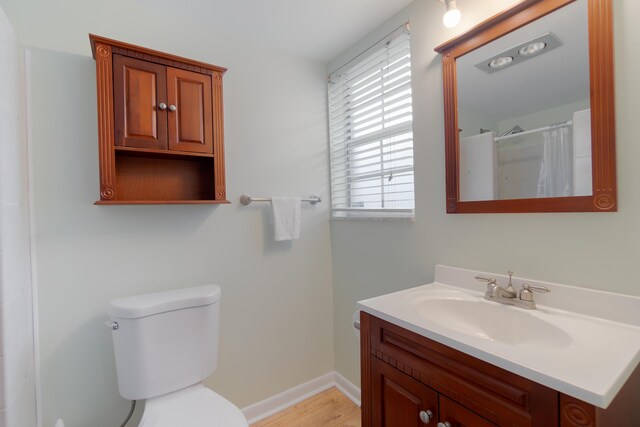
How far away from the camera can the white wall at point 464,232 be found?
92cm

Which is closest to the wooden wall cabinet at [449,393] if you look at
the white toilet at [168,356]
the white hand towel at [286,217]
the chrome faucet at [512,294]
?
the chrome faucet at [512,294]

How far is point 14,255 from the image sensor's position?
3.50 ft

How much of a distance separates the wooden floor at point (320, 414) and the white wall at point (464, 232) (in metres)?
0.18

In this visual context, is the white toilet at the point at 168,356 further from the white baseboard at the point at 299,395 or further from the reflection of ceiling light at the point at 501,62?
the reflection of ceiling light at the point at 501,62

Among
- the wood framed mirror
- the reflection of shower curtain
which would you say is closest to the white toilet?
the wood framed mirror

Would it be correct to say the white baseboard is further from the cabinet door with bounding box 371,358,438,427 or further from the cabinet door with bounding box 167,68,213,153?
the cabinet door with bounding box 167,68,213,153

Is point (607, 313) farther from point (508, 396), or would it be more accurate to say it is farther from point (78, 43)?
point (78, 43)

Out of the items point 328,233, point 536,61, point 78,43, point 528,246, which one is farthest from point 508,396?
point 78,43

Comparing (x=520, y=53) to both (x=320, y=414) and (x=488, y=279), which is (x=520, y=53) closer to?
(x=488, y=279)

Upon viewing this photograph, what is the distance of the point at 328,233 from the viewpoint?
2139 millimetres

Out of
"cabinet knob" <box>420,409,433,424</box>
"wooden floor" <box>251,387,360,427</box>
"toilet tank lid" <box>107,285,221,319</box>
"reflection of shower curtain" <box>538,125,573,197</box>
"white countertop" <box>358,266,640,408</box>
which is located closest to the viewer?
"white countertop" <box>358,266,640,408</box>

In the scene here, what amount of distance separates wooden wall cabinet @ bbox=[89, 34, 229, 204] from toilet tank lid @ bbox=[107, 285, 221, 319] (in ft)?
1.44

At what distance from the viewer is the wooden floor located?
1772 millimetres

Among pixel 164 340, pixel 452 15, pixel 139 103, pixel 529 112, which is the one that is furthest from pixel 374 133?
pixel 164 340
